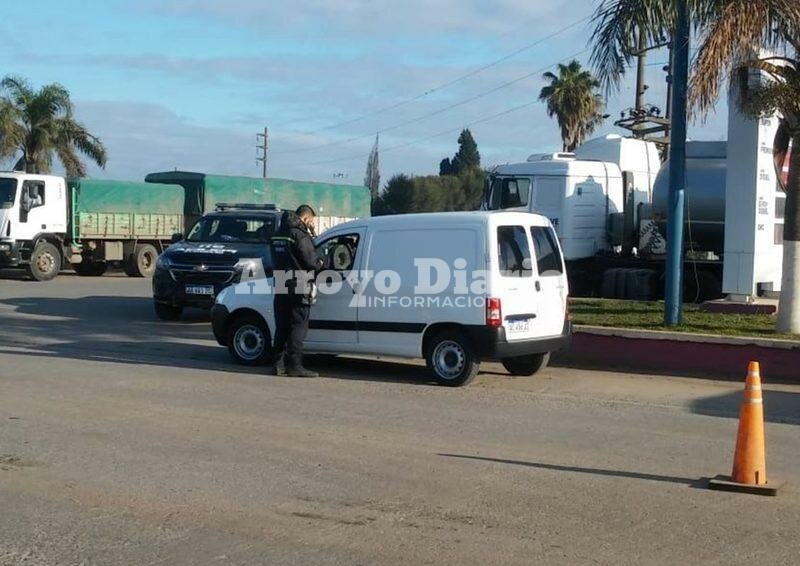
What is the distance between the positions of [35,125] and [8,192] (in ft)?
42.4

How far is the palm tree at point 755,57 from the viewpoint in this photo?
13102 millimetres

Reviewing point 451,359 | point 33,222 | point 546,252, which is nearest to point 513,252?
point 546,252

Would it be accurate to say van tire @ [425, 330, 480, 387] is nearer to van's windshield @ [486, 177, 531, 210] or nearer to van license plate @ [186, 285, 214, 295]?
van license plate @ [186, 285, 214, 295]

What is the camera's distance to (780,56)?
13.9 metres

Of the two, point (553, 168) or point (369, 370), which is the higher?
point (553, 168)

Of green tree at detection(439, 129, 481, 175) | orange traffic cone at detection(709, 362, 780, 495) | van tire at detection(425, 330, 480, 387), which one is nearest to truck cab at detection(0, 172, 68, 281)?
van tire at detection(425, 330, 480, 387)

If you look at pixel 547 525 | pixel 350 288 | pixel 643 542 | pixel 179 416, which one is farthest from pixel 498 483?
pixel 350 288

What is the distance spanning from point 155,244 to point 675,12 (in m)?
21.0

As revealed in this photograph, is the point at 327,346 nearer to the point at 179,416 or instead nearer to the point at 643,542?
the point at 179,416

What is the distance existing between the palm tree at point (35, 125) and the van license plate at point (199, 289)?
22691 mm

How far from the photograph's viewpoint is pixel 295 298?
11977 mm

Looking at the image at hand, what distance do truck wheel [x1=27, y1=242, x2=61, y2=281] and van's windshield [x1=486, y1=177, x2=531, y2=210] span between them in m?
13.1

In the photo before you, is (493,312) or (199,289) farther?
(199,289)

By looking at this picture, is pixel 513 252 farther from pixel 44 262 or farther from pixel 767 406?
pixel 44 262
